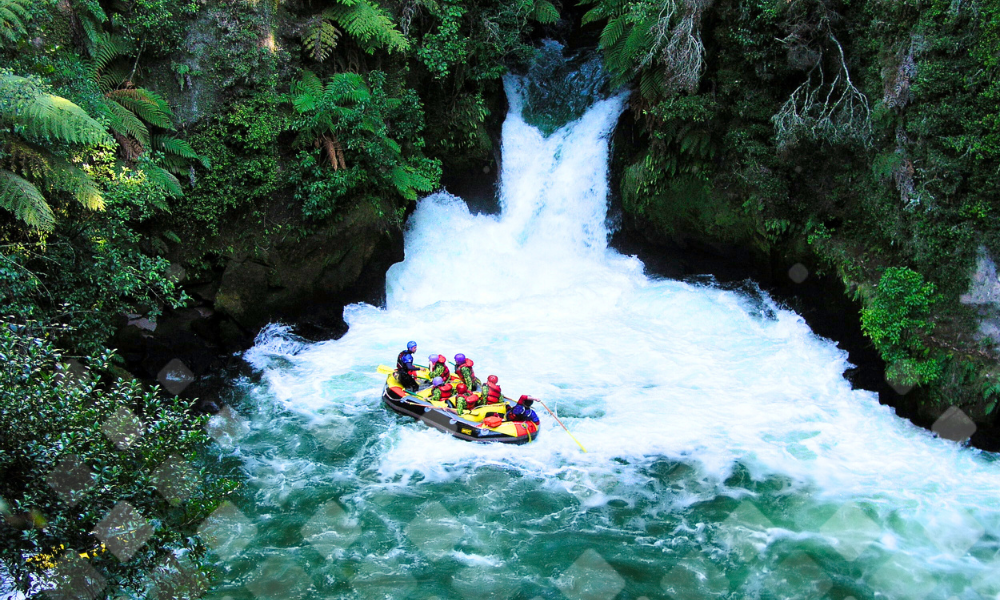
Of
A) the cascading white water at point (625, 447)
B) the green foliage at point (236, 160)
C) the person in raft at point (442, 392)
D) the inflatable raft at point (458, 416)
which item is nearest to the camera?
the cascading white water at point (625, 447)

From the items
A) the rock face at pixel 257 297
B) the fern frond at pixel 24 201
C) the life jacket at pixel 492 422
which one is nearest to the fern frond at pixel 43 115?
the fern frond at pixel 24 201

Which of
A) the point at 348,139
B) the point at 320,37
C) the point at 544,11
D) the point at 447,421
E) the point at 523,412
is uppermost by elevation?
the point at 544,11

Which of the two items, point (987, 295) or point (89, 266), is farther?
point (987, 295)

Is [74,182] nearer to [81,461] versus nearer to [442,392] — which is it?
[81,461]

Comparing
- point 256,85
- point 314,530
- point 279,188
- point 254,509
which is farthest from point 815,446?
point 256,85

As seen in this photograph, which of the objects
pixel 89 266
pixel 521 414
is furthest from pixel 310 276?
pixel 521 414

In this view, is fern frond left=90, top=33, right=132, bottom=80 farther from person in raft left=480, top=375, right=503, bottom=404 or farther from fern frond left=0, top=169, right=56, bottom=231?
person in raft left=480, top=375, right=503, bottom=404

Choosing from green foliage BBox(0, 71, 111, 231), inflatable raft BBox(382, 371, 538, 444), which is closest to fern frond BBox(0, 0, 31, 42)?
green foliage BBox(0, 71, 111, 231)

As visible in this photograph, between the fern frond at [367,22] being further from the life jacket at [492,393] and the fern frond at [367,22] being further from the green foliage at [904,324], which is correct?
the green foliage at [904,324]
